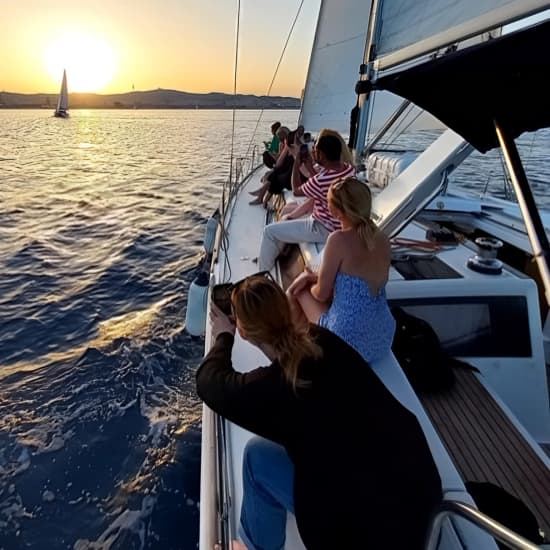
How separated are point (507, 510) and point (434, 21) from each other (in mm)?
3046

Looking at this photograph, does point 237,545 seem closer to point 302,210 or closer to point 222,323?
point 222,323

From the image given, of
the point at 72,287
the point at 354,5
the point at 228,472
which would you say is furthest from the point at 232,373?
the point at 354,5

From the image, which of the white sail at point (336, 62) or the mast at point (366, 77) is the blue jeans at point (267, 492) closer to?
the mast at point (366, 77)

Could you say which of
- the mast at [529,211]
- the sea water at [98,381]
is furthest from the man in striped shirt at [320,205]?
the mast at [529,211]

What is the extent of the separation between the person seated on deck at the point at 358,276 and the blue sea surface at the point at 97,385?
1.97 m

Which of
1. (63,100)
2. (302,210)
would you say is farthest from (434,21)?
(63,100)

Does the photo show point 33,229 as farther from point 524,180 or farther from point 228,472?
point 524,180

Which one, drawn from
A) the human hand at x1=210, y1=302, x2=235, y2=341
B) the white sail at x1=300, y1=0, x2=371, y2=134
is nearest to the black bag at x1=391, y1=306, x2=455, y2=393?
the human hand at x1=210, y1=302, x2=235, y2=341

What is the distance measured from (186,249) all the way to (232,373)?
8.22 meters

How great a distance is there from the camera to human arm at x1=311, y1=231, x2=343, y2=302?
2373 millimetres

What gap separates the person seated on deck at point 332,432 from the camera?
140 centimetres

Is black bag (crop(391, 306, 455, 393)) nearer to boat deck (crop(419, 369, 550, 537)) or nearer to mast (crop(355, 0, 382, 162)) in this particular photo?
boat deck (crop(419, 369, 550, 537))

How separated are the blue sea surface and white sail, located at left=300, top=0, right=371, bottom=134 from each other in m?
3.57

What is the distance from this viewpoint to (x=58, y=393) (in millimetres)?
4703
